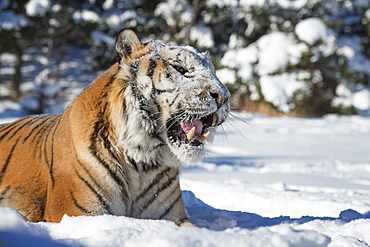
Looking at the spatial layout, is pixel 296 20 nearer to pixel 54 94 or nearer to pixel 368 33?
pixel 368 33

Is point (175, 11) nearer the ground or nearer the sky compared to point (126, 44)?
nearer the sky

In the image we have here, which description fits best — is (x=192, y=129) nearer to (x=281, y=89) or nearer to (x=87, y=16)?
(x=281, y=89)

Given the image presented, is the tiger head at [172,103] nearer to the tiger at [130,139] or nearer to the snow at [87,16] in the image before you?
the tiger at [130,139]

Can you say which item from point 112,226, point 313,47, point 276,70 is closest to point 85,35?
point 276,70

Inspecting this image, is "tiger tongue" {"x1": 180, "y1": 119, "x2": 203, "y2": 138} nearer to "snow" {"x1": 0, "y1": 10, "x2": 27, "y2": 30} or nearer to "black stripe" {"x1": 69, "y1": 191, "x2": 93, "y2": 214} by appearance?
"black stripe" {"x1": 69, "y1": 191, "x2": 93, "y2": 214}

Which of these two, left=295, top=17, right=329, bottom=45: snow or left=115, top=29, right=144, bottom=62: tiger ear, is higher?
left=295, top=17, right=329, bottom=45: snow

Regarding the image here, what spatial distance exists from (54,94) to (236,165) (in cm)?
781

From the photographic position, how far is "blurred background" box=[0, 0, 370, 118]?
40.4ft

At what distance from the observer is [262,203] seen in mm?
3471

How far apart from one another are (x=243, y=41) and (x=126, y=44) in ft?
38.1

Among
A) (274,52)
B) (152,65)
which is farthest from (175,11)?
(152,65)

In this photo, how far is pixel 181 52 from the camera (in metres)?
2.39

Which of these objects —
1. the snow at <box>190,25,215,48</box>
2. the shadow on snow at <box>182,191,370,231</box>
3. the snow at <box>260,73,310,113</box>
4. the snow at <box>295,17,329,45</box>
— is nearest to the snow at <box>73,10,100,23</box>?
the snow at <box>190,25,215,48</box>

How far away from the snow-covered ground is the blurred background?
11.4ft
